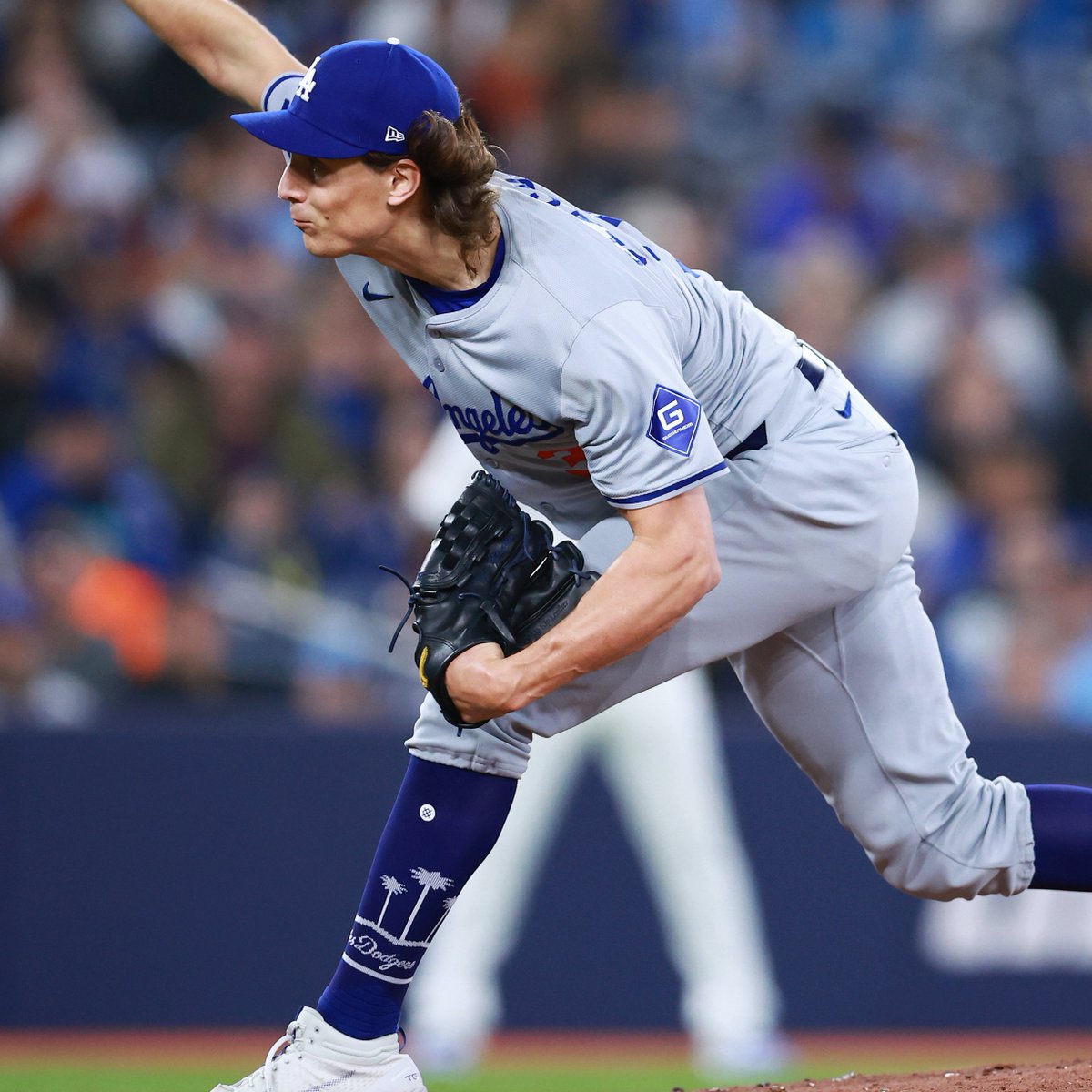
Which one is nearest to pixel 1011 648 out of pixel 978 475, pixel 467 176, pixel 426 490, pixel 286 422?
pixel 978 475

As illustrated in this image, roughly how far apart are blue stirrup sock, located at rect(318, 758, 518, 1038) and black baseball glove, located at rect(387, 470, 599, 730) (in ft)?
0.49

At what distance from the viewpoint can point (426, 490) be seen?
5.41m

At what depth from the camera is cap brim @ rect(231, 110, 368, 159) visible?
2.64 metres

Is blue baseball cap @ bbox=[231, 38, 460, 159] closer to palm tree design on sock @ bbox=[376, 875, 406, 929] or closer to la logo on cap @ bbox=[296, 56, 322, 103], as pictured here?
la logo on cap @ bbox=[296, 56, 322, 103]

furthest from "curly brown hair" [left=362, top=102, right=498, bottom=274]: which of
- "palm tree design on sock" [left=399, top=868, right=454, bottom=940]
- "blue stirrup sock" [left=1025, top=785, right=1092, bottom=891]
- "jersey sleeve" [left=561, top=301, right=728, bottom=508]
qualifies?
"blue stirrup sock" [left=1025, top=785, right=1092, bottom=891]

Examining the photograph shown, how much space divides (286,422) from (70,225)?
1.61 m

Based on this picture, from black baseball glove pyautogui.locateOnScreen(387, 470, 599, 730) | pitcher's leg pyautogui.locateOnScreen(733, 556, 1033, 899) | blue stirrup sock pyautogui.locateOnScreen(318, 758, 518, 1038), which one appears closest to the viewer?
black baseball glove pyautogui.locateOnScreen(387, 470, 599, 730)

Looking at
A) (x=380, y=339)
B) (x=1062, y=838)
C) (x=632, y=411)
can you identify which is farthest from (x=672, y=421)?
(x=380, y=339)

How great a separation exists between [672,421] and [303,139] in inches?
28.2

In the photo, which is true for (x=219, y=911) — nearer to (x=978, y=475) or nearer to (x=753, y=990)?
(x=753, y=990)

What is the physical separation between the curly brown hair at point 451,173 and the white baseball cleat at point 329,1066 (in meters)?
1.35

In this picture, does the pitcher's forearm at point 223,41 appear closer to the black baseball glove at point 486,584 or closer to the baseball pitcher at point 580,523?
the baseball pitcher at point 580,523

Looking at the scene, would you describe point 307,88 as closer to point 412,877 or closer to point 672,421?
point 672,421

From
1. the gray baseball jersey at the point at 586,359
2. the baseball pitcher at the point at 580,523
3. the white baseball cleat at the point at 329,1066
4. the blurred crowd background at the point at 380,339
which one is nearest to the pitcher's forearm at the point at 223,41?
the baseball pitcher at the point at 580,523
